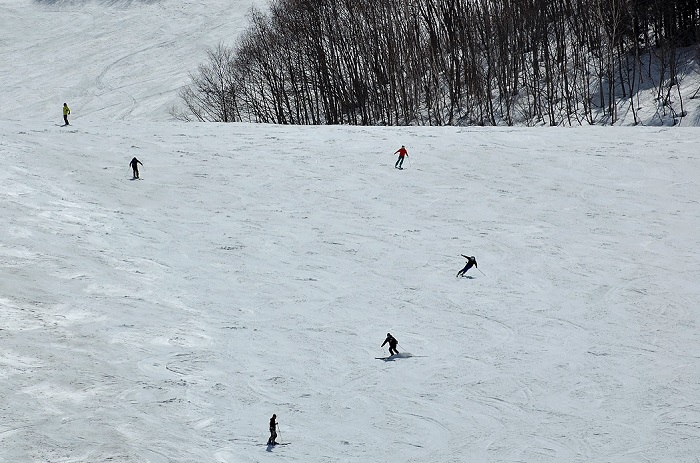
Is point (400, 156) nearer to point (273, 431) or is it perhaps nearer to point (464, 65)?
point (273, 431)

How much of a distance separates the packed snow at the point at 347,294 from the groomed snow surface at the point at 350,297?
0.07 metres

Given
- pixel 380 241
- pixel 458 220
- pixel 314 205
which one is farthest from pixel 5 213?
pixel 458 220

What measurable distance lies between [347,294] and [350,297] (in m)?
0.22

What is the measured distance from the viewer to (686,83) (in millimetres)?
45219

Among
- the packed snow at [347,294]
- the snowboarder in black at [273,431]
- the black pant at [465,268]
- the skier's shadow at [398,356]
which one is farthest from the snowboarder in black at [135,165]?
the snowboarder in black at [273,431]

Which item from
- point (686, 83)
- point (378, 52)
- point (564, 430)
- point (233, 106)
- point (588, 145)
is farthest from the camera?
Result: point (233, 106)

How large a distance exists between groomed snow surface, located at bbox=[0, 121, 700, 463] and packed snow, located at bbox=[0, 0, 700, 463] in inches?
2.9

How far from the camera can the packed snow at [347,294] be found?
60.4ft

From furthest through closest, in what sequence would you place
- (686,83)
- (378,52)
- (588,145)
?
(378,52) → (686,83) → (588,145)

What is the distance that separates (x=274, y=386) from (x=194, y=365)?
220cm

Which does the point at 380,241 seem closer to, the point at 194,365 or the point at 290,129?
the point at 194,365

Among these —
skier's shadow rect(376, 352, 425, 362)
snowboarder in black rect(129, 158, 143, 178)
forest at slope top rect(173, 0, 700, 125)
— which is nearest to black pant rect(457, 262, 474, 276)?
skier's shadow rect(376, 352, 425, 362)

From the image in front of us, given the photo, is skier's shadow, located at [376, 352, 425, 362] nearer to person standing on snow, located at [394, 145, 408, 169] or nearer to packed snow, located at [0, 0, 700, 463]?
packed snow, located at [0, 0, 700, 463]

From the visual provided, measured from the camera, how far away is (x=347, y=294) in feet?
82.8
